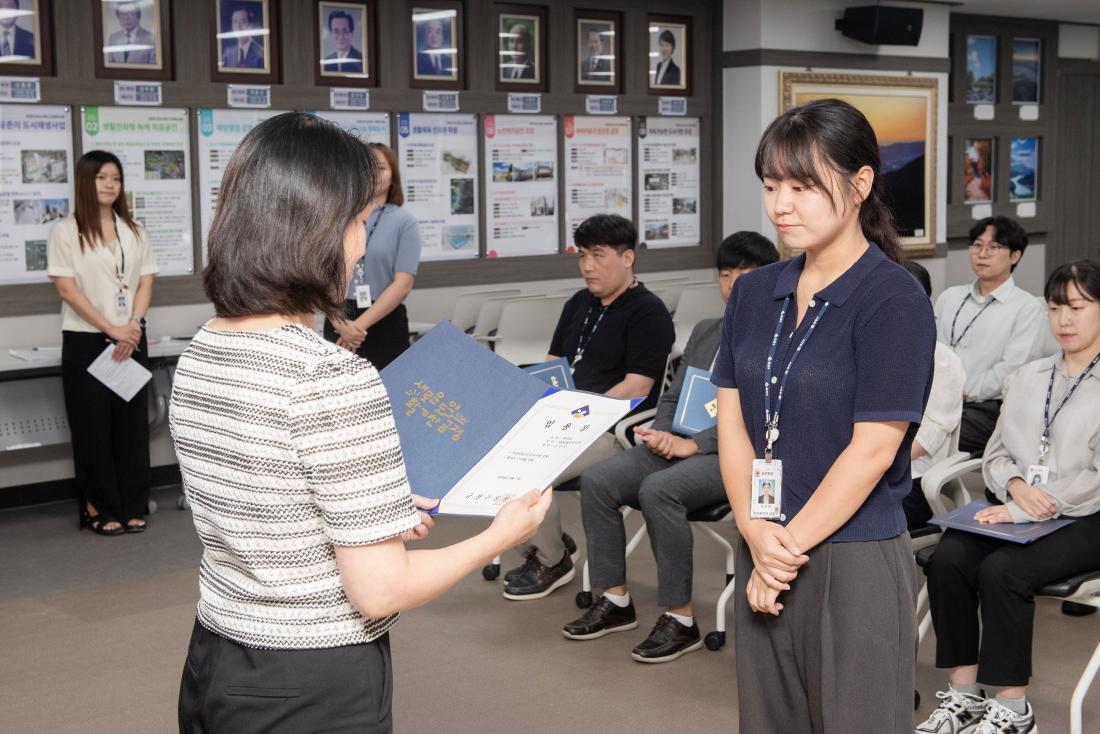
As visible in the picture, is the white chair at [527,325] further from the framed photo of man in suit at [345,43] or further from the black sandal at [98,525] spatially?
the black sandal at [98,525]

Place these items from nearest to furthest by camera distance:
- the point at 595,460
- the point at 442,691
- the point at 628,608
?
1. the point at 442,691
2. the point at 628,608
3. the point at 595,460

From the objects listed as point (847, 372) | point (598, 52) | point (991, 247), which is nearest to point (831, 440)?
point (847, 372)

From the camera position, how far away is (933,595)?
11.5ft

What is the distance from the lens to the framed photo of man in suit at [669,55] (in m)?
8.23

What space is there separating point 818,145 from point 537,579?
9.81 feet

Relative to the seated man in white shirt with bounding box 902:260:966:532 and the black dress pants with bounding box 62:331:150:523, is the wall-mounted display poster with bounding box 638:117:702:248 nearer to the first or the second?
the black dress pants with bounding box 62:331:150:523

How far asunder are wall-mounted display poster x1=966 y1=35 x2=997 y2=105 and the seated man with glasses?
5.12 metres

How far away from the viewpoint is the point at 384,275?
5.69 meters

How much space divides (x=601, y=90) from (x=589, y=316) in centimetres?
346

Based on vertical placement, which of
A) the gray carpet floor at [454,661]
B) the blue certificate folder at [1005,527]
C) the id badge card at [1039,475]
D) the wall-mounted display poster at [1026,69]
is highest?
the wall-mounted display poster at [1026,69]

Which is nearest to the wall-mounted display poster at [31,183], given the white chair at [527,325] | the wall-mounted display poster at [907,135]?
the white chair at [527,325]

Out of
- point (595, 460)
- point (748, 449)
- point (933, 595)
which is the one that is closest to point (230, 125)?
point (595, 460)

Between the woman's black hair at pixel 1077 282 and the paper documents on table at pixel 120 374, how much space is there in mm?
3970

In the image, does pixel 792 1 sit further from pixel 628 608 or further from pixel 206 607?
pixel 206 607
